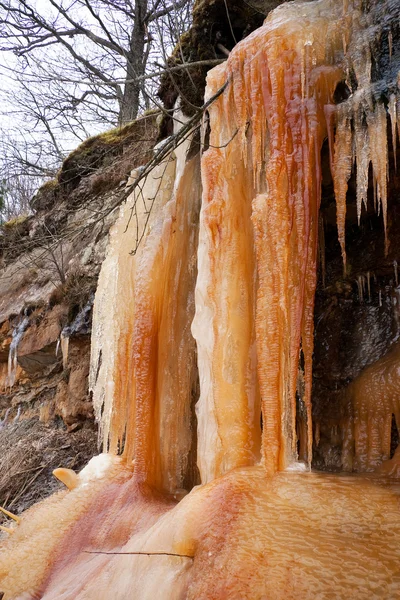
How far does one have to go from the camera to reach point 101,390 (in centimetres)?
477

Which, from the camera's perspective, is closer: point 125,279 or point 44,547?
point 44,547

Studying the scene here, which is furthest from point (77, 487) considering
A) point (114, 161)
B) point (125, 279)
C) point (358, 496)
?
point (114, 161)

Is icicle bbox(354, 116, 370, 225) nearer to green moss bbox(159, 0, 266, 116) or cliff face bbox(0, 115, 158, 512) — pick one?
green moss bbox(159, 0, 266, 116)

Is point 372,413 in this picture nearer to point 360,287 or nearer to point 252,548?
point 360,287

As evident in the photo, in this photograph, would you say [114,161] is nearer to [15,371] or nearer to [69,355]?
[69,355]

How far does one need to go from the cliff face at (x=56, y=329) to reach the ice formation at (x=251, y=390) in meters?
2.33

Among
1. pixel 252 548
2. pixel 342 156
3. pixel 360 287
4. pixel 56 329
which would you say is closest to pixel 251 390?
pixel 252 548

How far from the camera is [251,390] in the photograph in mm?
3195

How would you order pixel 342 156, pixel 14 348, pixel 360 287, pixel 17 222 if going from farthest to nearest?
pixel 17 222, pixel 14 348, pixel 360 287, pixel 342 156

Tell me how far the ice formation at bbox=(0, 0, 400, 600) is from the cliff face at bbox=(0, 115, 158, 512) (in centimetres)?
233

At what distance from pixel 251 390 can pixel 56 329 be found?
459cm

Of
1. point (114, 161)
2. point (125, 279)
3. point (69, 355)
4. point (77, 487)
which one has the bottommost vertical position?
point (77, 487)

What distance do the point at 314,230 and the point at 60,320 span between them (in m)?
4.93

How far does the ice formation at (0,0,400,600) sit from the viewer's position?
7.19 ft
